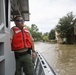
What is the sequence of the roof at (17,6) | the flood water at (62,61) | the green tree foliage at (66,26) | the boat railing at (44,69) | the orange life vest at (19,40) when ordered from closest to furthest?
the boat railing at (44,69)
the orange life vest at (19,40)
the roof at (17,6)
the flood water at (62,61)
the green tree foliage at (66,26)

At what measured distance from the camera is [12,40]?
3.64 m

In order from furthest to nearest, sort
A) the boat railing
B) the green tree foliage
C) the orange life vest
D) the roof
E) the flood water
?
the green tree foliage
the flood water
the roof
the orange life vest
the boat railing

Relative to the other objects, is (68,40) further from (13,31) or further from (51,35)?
(13,31)

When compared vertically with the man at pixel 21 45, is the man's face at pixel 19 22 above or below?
above

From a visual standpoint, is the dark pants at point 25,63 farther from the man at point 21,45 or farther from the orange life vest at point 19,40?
the orange life vest at point 19,40

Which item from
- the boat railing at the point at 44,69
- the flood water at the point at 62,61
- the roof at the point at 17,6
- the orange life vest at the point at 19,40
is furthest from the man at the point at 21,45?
the flood water at the point at 62,61

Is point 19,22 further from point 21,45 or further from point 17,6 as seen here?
point 17,6

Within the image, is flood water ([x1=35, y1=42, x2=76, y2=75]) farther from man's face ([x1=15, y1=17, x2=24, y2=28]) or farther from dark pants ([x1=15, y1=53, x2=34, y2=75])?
man's face ([x1=15, y1=17, x2=24, y2=28])

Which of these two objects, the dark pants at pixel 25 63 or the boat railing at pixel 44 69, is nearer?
the boat railing at pixel 44 69

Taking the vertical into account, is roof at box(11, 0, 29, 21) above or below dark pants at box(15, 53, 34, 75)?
above

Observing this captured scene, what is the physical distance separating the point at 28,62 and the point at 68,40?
63.8 metres

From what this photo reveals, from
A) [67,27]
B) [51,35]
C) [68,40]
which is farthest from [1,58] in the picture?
[51,35]

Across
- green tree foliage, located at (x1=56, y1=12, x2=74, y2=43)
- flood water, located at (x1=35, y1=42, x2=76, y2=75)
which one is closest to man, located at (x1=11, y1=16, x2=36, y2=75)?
flood water, located at (x1=35, y1=42, x2=76, y2=75)

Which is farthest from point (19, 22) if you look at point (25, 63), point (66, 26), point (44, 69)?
point (66, 26)
